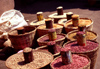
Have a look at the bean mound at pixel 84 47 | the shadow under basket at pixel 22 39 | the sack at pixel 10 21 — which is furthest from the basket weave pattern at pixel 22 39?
the bean mound at pixel 84 47

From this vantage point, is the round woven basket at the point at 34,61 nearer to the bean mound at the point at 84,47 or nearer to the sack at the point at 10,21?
the bean mound at the point at 84,47

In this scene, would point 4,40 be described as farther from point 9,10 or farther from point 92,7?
point 92,7

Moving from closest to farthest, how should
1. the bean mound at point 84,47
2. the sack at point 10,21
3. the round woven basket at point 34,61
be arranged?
1. the round woven basket at point 34,61
2. the bean mound at point 84,47
3. the sack at point 10,21

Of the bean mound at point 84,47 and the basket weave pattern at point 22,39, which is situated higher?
the bean mound at point 84,47

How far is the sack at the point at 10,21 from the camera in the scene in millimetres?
5691

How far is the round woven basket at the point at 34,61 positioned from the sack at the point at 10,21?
245 cm

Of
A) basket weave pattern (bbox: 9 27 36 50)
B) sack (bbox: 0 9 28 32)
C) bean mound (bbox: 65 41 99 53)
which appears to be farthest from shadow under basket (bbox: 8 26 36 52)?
bean mound (bbox: 65 41 99 53)

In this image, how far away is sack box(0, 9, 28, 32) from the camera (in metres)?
5.69

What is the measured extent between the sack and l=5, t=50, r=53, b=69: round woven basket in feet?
8.03

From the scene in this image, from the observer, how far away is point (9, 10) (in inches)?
258

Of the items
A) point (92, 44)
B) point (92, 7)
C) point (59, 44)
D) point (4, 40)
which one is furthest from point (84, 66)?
point (92, 7)

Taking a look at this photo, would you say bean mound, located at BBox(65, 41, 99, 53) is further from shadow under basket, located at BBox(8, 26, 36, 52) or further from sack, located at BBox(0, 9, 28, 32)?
sack, located at BBox(0, 9, 28, 32)

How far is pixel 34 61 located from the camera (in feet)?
10.4

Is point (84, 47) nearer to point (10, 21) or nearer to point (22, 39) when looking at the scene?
point (22, 39)
